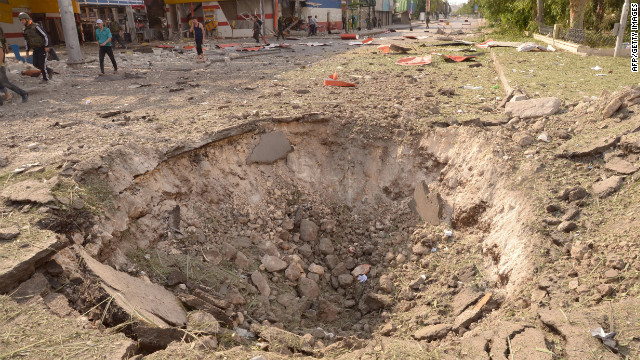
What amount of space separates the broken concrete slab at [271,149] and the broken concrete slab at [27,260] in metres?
2.46

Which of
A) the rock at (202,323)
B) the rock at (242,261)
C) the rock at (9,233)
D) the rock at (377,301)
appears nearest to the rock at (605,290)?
the rock at (377,301)

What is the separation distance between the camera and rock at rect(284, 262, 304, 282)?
4211mm

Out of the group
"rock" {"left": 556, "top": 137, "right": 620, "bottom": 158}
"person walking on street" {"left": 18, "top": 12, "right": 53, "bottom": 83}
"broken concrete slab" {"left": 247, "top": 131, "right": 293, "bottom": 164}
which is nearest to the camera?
"rock" {"left": 556, "top": 137, "right": 620, "bottom": 158}

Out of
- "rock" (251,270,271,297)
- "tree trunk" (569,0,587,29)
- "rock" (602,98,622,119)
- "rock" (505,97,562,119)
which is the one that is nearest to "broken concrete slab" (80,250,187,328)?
"rock" (251,270,271,297)

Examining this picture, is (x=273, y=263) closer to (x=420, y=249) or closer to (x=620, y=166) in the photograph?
(x=420, y=249)

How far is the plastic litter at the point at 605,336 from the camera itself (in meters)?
2.31

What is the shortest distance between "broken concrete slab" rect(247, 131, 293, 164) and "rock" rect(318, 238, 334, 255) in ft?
4.02

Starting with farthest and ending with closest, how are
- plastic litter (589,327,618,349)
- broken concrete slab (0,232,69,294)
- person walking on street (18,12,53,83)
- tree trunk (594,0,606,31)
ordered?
tree trunk (594,0,606,31), person walking on street (18,12,53,83), broken concrete slab (0,232,69,294), plastic litter (589,327,618,349)

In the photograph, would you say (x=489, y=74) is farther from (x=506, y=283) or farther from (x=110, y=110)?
(x=110, y=110)

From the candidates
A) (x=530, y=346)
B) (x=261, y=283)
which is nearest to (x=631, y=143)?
(x=530, y=346)

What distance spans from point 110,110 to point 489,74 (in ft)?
24.3

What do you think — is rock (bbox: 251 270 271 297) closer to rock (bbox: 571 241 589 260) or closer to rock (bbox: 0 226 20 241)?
rock (bbox: 0 226 20 241)

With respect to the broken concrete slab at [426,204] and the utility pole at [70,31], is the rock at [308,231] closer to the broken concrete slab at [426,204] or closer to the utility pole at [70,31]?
the broken concrete slab at [426,204]

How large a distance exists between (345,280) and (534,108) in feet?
11.2
